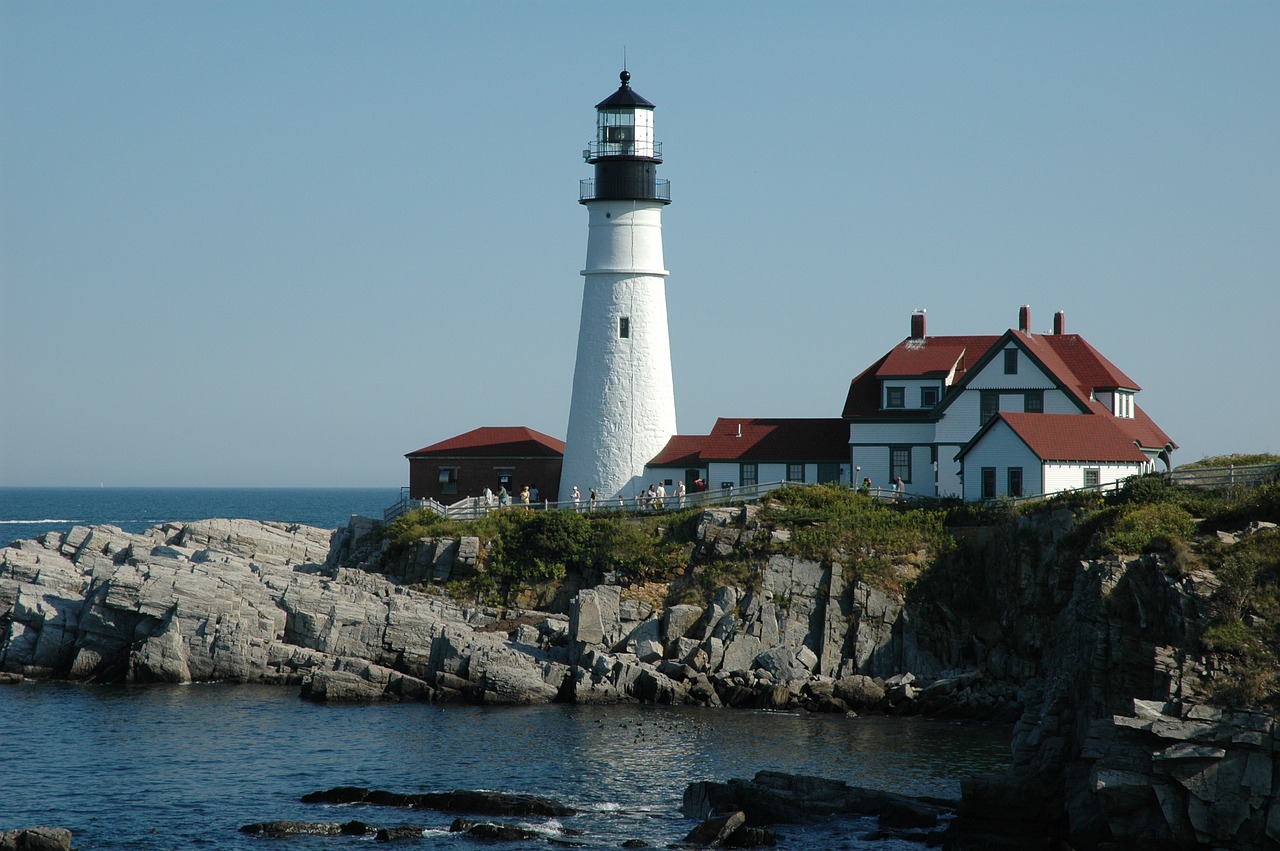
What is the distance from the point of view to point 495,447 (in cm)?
5650

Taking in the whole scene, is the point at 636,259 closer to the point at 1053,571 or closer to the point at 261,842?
the point at 1053,571

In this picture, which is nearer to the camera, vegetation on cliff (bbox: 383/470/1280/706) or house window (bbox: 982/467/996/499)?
vegetation on cliff (bbox: 383/470/1280/706)

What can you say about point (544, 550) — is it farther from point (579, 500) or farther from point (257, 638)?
point (257, 638)

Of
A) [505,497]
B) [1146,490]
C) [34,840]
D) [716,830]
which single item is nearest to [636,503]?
[505,497]

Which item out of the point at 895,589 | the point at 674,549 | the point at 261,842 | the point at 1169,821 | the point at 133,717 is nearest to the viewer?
the point at 1169,821

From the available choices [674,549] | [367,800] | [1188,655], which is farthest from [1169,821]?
[674,549]

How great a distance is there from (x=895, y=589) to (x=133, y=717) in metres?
21.3

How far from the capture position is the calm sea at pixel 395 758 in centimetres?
2716

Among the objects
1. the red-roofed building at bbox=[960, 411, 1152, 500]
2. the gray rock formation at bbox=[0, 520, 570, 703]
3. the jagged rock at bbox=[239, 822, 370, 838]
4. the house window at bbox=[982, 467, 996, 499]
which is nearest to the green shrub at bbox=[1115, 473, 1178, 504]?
the red-roofed building at bbox=[960, 411, 1152, 500]

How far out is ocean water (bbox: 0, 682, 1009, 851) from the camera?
88.9 feet

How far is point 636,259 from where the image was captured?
5162 centimetres

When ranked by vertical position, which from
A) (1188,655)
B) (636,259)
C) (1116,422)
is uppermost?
(636,259)

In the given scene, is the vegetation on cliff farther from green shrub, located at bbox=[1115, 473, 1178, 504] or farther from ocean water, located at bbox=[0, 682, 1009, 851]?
ocean water, located at bbox=[0, 682, 1009, 851]

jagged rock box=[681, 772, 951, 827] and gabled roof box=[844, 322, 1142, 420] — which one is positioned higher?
gabled roof box=[844, 322, 1142, 420]
